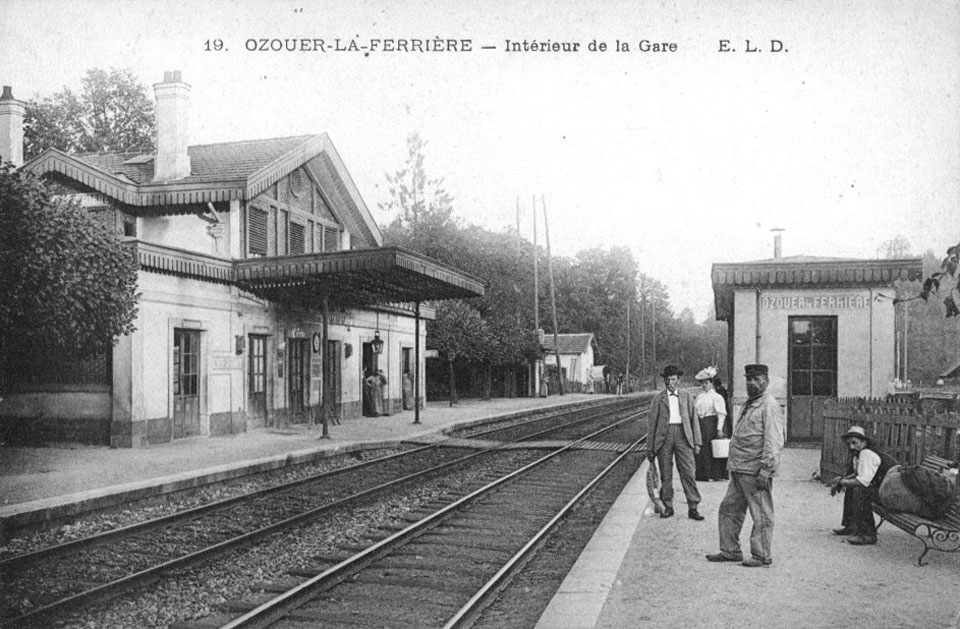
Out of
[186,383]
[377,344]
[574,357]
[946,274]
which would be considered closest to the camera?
[946,274]

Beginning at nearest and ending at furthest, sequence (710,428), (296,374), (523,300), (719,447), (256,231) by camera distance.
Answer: (719,447) → (710,428) → (256,231) → (296,374) → (523,300)

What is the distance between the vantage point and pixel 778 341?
14.5 meters

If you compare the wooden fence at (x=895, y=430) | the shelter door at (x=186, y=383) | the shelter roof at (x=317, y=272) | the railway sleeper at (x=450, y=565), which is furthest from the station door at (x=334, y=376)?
the railway sleeper at (x=450, y=565)

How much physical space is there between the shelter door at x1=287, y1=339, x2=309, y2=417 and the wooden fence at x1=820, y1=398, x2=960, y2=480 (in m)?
12.5

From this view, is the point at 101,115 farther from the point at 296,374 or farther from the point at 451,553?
the point at 451,553

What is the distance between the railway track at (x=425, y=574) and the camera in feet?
17.6

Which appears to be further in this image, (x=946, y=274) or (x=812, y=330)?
(x=812, y=330)

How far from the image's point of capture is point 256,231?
62.6 ft

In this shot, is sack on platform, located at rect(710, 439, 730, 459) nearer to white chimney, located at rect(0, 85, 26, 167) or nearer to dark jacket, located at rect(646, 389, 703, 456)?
dark jacket, located at rect(646, 389, 703, 456)

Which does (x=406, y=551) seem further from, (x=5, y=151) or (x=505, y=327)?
(x=505, y=327)

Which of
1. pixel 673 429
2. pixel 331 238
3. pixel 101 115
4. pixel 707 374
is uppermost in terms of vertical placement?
pixel 101 115

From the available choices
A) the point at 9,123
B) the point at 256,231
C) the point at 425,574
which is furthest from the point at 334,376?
the point at 425,574

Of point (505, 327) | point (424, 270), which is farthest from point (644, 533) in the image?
point (505, 327)

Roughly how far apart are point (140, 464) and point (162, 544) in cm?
449
